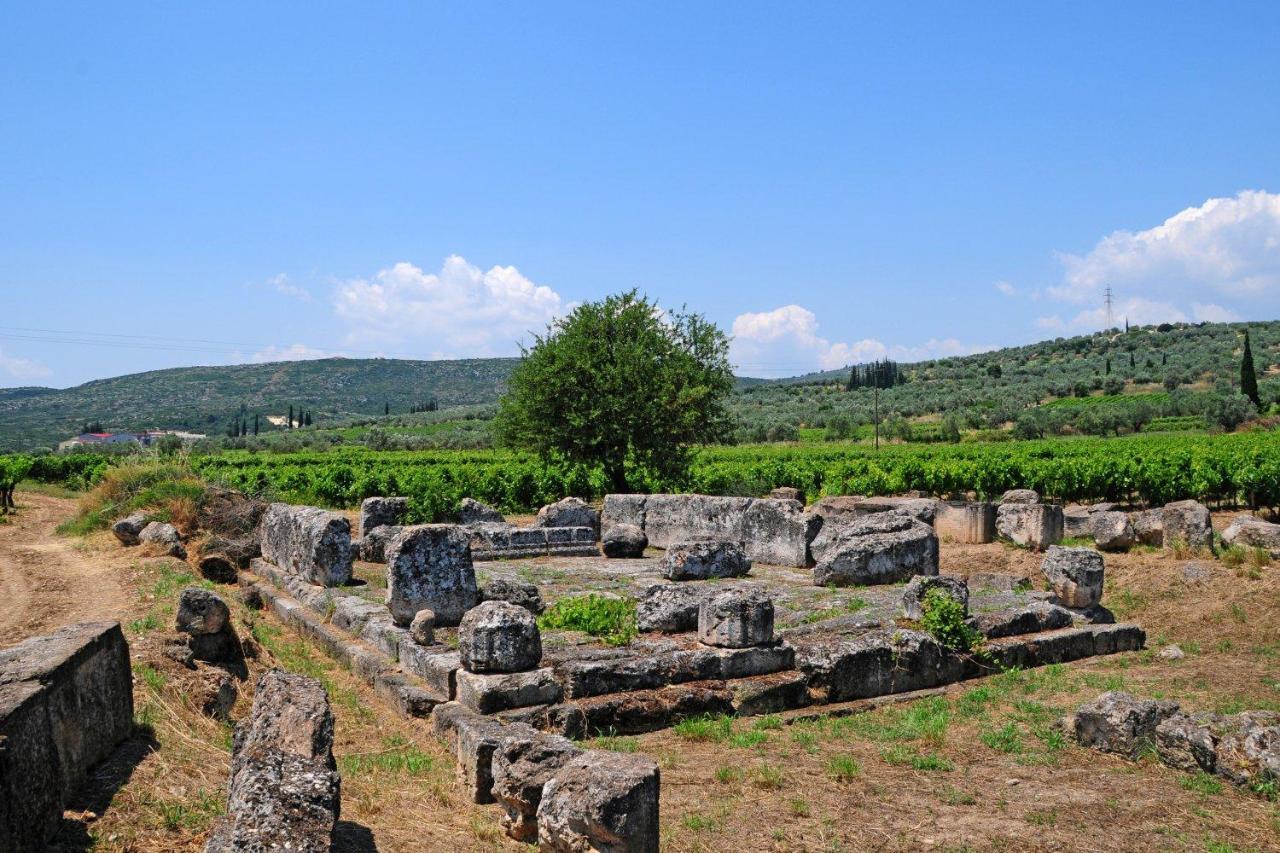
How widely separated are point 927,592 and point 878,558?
2.84 metres

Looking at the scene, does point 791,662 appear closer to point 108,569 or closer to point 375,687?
point 375,687

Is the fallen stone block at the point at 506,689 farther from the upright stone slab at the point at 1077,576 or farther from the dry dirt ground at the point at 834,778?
the upright stone slab at the point at 1077,576

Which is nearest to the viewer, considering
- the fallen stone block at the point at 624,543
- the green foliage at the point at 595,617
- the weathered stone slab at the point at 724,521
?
the green foliage at the point at 595,617

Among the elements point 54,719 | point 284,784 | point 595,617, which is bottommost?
point 595,617

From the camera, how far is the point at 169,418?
120 meters

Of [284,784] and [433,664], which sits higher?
[284,784]

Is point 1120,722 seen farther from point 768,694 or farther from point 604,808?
point 604,808

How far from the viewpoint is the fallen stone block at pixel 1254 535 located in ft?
49.5

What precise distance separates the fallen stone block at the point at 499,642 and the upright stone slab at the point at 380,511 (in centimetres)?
1027

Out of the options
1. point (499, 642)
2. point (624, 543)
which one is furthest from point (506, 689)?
point (624, 543)

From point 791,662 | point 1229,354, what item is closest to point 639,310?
point 791,662

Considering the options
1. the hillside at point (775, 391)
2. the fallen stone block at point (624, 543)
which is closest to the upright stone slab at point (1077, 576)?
the fallen stone block at point (624, 543)

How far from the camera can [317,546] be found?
1309cm

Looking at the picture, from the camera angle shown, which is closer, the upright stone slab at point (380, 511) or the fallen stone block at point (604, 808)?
the fallen stone block at point (604, 808)
